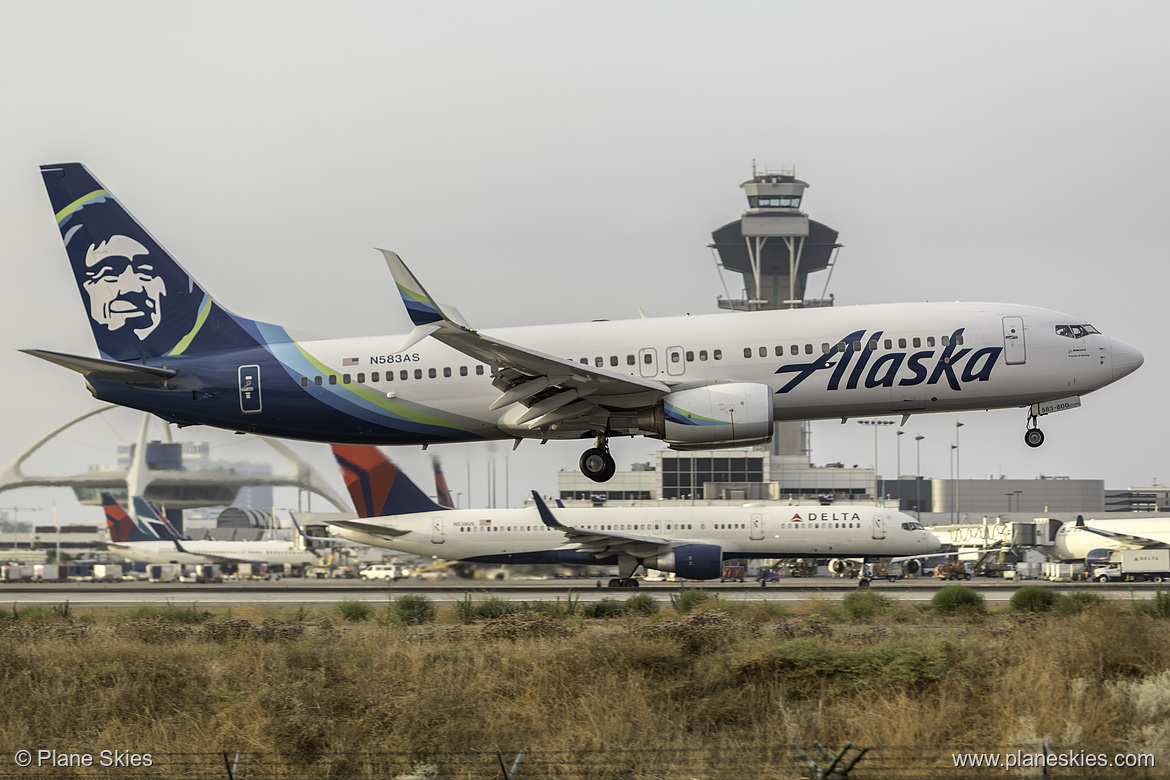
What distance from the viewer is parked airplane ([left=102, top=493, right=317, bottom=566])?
3317 inches

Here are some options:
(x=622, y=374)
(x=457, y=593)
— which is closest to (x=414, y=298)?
(x=622, y=374)

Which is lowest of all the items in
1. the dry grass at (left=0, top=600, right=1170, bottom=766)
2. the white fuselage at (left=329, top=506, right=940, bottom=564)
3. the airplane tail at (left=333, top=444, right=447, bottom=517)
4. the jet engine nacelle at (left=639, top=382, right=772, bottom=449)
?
the dry grass at (left=0, top=600, right=1170, bottom=766)

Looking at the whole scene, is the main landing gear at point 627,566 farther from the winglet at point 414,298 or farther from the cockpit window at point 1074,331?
the winglet at point 414,298

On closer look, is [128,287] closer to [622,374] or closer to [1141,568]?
[622,374]

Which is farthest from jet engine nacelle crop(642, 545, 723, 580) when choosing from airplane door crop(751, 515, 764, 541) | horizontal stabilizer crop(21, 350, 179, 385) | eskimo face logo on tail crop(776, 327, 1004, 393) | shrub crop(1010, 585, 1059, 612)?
horizontal stabilizer crop(21, 350, 179, 385)

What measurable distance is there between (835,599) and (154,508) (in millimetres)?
69081

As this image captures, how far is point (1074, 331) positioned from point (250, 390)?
22640 millimetres

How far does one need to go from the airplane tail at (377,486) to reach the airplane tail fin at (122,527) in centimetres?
3821

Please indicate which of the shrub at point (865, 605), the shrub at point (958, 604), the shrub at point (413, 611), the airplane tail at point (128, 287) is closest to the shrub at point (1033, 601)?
the shrub at point (958, 604)

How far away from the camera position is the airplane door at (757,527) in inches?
2200

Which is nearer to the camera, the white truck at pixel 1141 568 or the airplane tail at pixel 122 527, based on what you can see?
the white truck at pixel 1141 568

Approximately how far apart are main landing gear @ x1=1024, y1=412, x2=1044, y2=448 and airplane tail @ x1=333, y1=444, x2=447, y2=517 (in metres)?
32.1

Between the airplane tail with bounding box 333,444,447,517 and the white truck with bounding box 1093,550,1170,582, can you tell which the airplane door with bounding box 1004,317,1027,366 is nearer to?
the airplane tail with bounding box 333,444,447,517

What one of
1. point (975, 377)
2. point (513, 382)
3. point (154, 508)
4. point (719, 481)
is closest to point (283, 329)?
point (513, 382)
